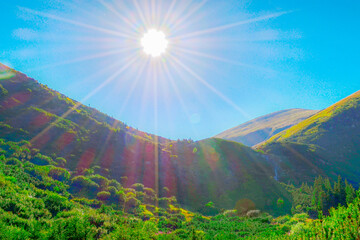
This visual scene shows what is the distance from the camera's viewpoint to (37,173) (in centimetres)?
2544

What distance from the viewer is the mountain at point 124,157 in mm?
39125

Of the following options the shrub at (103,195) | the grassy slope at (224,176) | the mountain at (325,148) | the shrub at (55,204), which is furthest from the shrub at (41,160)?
the mountain at (325,148)

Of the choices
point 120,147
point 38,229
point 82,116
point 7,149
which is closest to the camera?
point 38,229

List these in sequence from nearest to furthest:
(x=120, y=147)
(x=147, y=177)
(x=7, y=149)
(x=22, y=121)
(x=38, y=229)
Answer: (x=38, y=229)
(x=7, y=149)
(x=22, y=121)
(x=147, y=177)
(x=120, y=147)

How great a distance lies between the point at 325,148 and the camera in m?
96.4

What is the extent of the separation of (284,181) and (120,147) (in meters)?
54.0

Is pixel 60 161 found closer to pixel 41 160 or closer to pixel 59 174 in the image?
pixel 41 160

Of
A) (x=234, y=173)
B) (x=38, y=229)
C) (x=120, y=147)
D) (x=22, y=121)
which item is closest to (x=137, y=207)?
(x=38, y=229)

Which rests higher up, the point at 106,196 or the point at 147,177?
the point at 147,177

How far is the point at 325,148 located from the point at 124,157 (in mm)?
101569

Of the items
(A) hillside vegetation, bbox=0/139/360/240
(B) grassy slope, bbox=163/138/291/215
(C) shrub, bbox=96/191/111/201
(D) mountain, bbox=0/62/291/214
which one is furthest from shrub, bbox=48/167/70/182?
(B) grassy slope, bbox=163/138/291/215

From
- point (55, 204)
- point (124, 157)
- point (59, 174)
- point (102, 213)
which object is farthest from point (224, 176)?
point (55, 204)

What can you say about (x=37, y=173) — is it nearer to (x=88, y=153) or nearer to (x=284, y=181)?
(x=88, y=153)

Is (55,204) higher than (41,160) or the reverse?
the reverse
